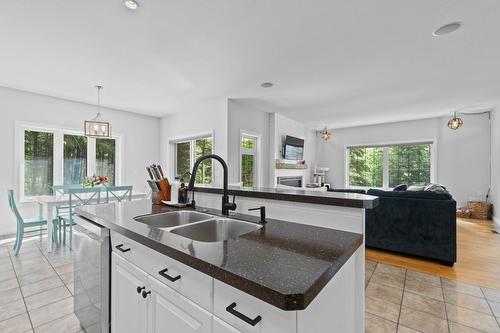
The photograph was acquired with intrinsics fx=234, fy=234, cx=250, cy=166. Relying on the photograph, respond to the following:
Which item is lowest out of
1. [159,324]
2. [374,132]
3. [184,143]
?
[159,324]

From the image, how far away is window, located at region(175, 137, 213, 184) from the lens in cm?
516

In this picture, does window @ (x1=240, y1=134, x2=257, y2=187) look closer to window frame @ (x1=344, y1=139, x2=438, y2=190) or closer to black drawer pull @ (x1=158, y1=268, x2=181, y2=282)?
window frame @ (x1=344, y1=139, x2=438, y2=190)

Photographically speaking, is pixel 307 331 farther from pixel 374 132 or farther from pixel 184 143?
pixel 374 132

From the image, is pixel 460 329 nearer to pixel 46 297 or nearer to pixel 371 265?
pixel 371 265

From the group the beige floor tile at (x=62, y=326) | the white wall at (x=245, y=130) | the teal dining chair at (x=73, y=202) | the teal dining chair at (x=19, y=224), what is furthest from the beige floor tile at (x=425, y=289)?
the teal dining chair at (x=19, y=224)

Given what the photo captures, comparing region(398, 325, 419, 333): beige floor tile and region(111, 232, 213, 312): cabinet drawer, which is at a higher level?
region(111, 232, 213, 312): cabinet drawer

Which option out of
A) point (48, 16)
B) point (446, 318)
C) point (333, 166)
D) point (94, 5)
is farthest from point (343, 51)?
point (333, 166)

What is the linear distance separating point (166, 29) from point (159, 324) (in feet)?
7.93

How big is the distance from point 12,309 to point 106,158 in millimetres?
3695

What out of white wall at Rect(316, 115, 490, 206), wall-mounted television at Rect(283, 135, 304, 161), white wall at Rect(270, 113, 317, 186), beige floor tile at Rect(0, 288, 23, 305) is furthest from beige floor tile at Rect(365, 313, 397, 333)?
white wall at Rect(316, 115, 490, 206)

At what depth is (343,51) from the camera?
8.79ft

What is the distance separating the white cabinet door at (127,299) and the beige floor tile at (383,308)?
1.81m

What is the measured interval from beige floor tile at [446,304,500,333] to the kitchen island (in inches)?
51.5

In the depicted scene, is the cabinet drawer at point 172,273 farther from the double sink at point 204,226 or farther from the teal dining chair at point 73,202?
the teal dining chair at point 73,202
